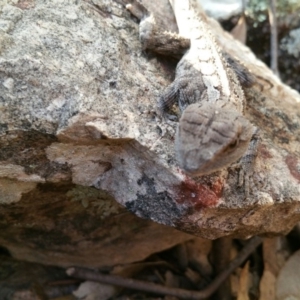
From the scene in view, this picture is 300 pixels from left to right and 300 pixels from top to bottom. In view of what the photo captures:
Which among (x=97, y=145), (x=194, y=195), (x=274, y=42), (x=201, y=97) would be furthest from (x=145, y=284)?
(x=274, y=42)

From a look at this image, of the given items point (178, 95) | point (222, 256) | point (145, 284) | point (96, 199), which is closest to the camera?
point (178, 95)

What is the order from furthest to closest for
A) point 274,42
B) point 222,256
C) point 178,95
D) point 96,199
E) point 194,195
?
point 274,42 < point 222,256 < point 96,199 < point 178,95 < point 194,195

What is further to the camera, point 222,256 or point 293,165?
point 222,256

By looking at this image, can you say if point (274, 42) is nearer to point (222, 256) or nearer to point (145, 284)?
point (222, 256)

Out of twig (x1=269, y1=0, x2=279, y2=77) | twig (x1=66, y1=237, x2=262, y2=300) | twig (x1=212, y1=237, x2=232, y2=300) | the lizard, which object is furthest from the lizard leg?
twig (x1=269, y1=0, x2=279, y2=77)

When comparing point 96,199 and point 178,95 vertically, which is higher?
point 178,95

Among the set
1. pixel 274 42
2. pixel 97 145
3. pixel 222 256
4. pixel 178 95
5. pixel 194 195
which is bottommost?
pixel 222 256

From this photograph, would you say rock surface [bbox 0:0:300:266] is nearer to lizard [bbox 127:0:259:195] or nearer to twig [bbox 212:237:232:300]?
lizard [bbox 127:0:259:195]

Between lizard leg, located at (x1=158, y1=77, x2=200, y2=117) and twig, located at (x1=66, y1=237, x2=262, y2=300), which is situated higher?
lizard leg, located at (x1=158, y1=77, x2=200, y2=117)
